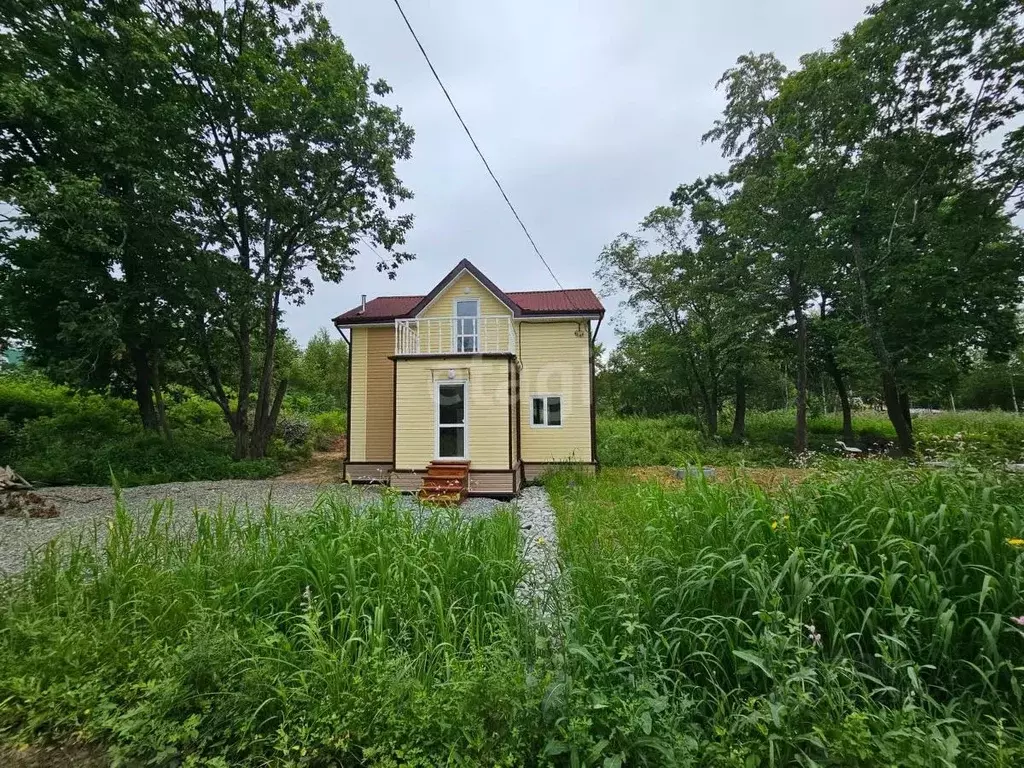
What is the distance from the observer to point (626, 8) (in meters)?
6.11

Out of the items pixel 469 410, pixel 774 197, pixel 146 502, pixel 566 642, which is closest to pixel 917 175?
pixel 774 197

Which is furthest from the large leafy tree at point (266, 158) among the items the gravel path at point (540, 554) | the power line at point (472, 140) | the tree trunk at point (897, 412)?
the tree trunk at point (897, 412)

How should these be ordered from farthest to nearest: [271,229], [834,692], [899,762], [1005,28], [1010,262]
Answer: [271,229]
[1010,262]
[1005,28]
[834,692]
[899,762]

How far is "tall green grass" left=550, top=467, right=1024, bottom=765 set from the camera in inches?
59.9

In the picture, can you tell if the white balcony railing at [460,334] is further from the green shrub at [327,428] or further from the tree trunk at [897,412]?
the tree trunk at [897,412]

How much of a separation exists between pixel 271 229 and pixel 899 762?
48.1ft

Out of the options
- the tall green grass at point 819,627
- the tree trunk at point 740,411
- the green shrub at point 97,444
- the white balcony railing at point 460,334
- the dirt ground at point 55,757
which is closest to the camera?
the tall green grass at point 819,627

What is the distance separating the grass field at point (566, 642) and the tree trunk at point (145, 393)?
13329mm

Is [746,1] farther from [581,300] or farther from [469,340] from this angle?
[469,340]

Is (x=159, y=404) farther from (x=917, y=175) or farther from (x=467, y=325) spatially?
(x=917, y=175)

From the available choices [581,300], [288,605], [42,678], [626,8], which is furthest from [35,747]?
[581,300]

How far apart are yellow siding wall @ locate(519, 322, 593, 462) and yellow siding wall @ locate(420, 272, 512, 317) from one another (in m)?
1.20

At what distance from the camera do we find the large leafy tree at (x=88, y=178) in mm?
8664

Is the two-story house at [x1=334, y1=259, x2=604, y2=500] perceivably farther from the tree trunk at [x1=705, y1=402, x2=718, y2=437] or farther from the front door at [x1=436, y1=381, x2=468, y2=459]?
the tree trunk at [x1=705, y1=402, x2=718, y2=437]
